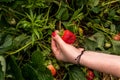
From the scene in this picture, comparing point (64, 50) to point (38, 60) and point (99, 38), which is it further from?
point (99, 38)

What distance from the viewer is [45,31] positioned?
79.5 inches

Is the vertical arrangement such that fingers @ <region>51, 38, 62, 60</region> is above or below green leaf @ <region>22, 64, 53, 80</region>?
above

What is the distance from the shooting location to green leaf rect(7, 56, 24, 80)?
1.76 m

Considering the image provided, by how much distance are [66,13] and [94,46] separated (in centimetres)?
24

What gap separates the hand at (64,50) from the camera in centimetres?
181

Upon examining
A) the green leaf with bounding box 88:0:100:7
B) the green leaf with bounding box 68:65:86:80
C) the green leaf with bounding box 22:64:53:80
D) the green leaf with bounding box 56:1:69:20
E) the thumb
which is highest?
the green leaf with bounding box 88:0:100:7

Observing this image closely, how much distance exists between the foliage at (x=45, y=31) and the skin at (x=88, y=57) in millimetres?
92

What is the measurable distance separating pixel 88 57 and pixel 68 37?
19 cm

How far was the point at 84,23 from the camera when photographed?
217 cm

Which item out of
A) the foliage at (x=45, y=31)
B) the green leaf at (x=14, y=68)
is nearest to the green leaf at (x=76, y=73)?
the foliage at (x=45, y=31)

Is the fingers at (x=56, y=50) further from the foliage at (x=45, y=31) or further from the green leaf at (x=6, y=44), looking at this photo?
the green leaf at (x=6, y=44)

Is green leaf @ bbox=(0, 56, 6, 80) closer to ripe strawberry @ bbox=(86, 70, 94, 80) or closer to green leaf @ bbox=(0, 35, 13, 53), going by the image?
green leaf @ bbox=(0, 35, 13, 53)

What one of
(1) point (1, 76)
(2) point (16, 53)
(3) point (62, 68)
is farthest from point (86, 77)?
(1) point (1, 76)

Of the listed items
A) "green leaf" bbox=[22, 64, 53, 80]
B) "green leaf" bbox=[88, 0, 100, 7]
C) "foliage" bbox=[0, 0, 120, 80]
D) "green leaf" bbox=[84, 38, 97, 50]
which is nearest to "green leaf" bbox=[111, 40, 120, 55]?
"foliage" bbox=[0, 0, 120, 80]
